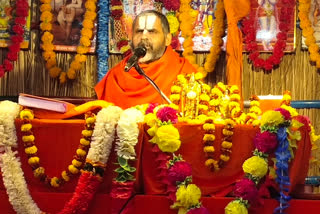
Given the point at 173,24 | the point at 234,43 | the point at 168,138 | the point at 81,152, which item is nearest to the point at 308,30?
the point at 234,43

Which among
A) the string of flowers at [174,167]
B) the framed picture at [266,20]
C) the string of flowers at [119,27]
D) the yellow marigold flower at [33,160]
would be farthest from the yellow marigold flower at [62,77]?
the string of flowers at [174,167]

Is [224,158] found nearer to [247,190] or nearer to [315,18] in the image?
[247,190]

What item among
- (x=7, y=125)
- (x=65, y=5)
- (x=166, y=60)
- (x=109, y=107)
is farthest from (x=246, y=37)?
(x=7, y=125)

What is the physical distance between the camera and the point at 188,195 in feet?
10.5

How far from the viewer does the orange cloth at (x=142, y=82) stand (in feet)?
13.9

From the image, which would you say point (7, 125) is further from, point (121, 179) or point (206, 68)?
point (206, 68)

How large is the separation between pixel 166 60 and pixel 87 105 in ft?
3.55

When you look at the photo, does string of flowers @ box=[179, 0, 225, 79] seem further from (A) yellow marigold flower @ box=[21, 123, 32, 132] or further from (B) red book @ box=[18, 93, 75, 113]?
(A) yellow marigold flower @ box=[21, 123, 32, 132]

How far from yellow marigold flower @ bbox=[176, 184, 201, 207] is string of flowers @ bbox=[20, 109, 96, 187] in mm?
567

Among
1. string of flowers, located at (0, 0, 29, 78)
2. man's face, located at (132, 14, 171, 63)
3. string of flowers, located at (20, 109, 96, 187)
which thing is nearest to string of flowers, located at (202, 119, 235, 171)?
string of flowers, located at (20, 109, 96, 187)

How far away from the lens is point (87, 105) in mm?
3469

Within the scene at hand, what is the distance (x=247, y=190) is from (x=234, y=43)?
5.53 ft

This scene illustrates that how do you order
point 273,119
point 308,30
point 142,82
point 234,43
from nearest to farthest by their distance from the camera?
1. point 273,119
2. point 142,82
3. point 234,43
4. point 308,30

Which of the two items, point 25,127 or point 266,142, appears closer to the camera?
point 266,142
